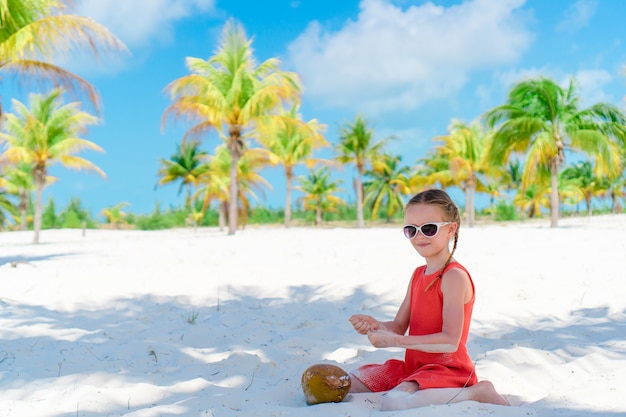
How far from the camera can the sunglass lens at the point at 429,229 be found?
2.27 meters

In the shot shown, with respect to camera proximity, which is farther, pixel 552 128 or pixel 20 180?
pixel 20 180

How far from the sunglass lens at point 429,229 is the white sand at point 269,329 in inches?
31.0

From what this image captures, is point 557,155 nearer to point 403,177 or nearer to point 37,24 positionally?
point 37,24

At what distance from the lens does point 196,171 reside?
3419 centimetres

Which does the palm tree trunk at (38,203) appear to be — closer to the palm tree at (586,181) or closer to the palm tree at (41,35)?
the palm tree at (41,35)

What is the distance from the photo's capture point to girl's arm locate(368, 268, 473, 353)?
Result: 2.17 m

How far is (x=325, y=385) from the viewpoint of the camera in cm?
245

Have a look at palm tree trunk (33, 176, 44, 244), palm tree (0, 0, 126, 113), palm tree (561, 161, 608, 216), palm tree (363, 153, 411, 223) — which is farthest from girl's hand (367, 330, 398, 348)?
palm tree (561, 161, 608, 216)

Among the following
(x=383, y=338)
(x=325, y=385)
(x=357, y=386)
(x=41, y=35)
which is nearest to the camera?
(x=383, y=338)

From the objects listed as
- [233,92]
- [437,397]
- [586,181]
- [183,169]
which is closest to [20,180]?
[183,169]

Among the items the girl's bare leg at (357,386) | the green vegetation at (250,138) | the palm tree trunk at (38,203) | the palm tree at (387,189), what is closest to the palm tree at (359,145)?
the green vegetation at (250,138)

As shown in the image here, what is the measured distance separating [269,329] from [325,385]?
6.62 ft

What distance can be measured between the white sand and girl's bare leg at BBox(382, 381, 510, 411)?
9 centimetres

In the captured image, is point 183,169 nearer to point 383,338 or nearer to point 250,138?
point 250,138
